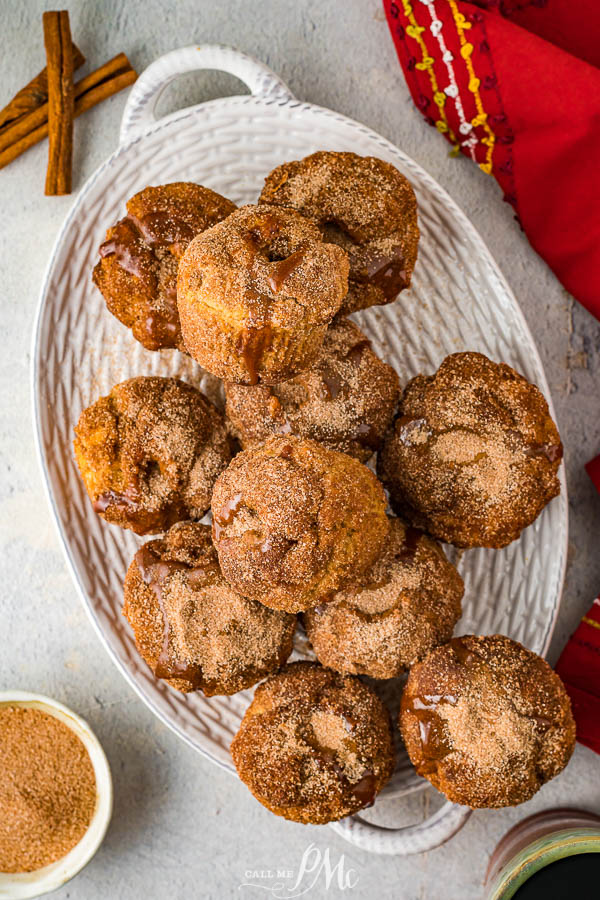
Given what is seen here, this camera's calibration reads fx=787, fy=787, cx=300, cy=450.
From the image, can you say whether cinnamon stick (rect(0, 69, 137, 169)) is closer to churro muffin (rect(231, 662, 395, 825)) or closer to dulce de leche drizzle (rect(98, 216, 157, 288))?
dulce de leche drizzle (rect(98, 216, 157, 288))

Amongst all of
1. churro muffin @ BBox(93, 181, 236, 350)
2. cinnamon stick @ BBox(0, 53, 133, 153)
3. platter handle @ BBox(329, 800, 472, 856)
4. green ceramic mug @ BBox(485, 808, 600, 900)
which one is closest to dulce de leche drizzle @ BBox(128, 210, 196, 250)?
churro muffin @ BBox(93, 181, 236, 350)

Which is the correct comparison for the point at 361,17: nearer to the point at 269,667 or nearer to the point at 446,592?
the point at 446,592

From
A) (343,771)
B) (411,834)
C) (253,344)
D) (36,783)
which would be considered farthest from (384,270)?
(36,783)

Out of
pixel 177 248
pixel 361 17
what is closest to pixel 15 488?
pixel 177 248

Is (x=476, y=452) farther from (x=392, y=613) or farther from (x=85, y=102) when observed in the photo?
(x=85, y=102)

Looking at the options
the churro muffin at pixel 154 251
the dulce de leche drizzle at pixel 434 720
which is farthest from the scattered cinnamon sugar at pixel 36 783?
the churro muffin at pixel 154 251

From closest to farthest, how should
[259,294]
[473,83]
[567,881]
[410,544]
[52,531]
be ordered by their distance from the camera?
[259,294] → [410,544] → [567,881] → [473,83] → [52,531]
